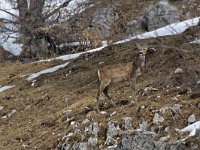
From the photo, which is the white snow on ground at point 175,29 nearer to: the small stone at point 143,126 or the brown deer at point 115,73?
the brown deer at point 115,73

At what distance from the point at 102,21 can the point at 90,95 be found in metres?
9.10

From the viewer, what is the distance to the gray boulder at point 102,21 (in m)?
20.0

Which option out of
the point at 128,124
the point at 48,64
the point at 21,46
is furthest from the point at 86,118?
the point at 21,46

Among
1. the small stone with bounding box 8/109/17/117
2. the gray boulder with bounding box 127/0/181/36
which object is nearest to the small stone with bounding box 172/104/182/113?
the small stone with bounding box 8/109/17/117

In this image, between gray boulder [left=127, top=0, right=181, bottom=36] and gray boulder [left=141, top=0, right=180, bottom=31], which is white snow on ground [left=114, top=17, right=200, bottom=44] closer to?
gray boulder [left=127, top=0, right=181, bottom=36]

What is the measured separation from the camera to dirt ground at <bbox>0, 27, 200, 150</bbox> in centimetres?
912

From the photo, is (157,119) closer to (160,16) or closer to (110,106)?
(110,106)

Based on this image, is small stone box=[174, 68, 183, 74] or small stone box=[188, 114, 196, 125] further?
small stone box=[174, 68, 183, 74]

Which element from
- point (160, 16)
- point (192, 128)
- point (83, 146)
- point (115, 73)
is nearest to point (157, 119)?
point (192, 128)

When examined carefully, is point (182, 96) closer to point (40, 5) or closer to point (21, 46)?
point (40, 5)

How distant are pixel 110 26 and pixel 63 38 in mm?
1815

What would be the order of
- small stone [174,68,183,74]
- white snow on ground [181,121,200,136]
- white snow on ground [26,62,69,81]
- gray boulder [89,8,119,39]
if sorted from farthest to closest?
gray boulder [89,8,119,39]
white snow on ground [26,62,69,81]
small stone [174,68,183,74]
white snow on ground [181,121,200,136]

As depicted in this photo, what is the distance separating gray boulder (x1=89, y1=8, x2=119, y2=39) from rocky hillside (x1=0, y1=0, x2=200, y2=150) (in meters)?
4.24

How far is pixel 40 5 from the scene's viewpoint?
2050 centimetres
